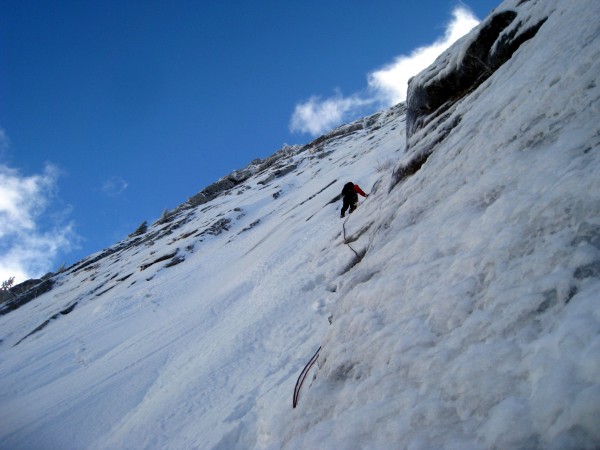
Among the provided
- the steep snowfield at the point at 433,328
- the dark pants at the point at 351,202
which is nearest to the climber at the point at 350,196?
the dark pants at the point at 351,202

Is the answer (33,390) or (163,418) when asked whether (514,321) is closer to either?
(163,418)

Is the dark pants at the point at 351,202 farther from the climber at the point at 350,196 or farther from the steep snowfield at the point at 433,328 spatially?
the steep snowfield at the point at 433,328

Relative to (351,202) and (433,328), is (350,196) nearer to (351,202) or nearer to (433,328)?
(351,202)

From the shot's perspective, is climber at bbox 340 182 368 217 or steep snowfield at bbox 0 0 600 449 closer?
steep snowfield at bbox 0 0 600 449

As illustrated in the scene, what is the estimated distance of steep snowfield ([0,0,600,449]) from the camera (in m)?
1.74

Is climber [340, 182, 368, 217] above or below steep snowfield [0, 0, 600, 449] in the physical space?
above

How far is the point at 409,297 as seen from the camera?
306cm

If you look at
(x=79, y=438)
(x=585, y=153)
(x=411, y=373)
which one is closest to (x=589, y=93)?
(x=585, y=153)

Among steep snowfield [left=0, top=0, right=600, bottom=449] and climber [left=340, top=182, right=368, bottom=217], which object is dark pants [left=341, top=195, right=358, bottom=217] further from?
steep snowfield [left=0, top=0, right=600, bottom=449]

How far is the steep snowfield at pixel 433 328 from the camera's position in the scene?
1.74 m

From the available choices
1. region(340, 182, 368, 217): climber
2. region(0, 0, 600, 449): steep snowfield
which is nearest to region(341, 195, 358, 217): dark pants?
region(340, 182, 368, 217): climber

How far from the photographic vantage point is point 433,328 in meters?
2.51

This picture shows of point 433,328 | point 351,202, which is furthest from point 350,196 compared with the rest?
point 433,328

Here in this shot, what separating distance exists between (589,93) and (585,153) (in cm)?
83
